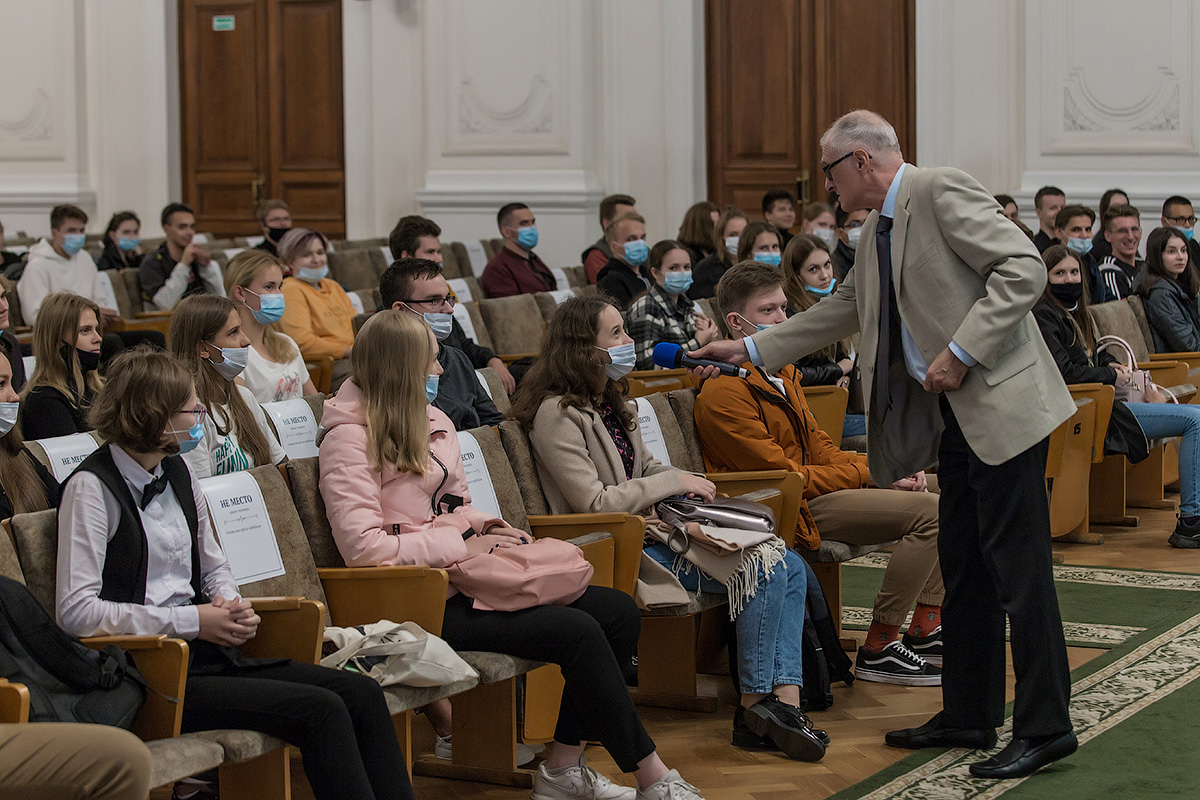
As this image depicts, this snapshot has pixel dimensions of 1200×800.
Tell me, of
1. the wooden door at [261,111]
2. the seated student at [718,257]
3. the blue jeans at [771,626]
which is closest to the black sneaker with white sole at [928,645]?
the blue jeans at [771,626]

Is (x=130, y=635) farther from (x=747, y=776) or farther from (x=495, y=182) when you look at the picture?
(x=495, y=182)

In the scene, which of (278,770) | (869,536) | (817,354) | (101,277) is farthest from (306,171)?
(278,770)

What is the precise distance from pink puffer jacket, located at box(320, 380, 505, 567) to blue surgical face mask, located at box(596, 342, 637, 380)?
60 cm

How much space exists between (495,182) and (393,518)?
27.7 ft

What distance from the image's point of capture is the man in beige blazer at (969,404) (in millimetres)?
3457

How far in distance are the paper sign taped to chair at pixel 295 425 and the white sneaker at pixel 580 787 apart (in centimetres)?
140

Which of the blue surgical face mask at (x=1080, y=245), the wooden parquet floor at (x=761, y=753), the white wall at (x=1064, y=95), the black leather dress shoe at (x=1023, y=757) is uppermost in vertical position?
the white wall at (x=1064, y=95)

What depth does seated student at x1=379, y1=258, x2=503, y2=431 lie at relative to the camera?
190 inches

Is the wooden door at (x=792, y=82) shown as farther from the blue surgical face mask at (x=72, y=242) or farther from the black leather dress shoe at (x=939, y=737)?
the black leather dress shoe at (x=939, y=737)

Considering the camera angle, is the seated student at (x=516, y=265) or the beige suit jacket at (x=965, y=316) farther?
the seated student at (x=516, y=265)

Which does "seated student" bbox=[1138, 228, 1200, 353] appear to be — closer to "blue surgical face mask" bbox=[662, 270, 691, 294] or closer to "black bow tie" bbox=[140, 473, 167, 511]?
"blue surgical face mask" bbox=[662, 270, 691, 294]

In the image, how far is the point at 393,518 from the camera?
11.8 feet

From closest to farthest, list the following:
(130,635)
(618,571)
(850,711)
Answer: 1. (130,635)
2. (618,571)
3. (850,711)

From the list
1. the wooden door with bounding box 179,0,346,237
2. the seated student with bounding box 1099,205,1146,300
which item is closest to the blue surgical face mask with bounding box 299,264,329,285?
the seated student with bounding box 1099,205,1146,300
